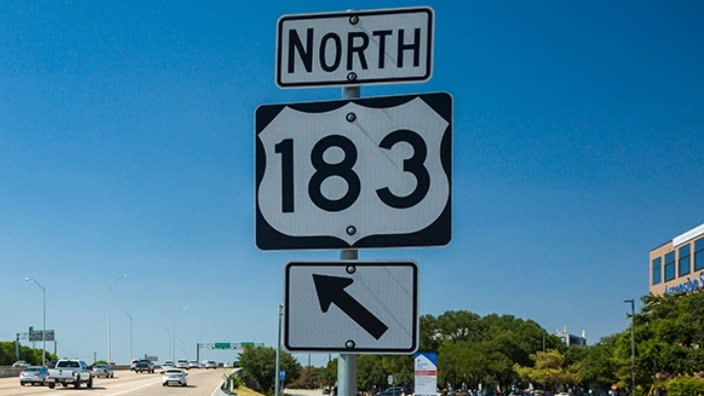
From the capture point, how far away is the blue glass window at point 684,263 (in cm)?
8906

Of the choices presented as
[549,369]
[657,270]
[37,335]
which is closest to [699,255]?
[657,270]

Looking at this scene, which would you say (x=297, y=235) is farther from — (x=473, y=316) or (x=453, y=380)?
(x=473, y=316)

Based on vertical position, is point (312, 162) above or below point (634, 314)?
above

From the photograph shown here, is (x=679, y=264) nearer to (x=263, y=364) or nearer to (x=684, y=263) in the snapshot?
(x=684, y=263)

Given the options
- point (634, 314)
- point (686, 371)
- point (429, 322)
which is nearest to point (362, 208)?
point (686, 371)

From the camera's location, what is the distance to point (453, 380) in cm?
10444

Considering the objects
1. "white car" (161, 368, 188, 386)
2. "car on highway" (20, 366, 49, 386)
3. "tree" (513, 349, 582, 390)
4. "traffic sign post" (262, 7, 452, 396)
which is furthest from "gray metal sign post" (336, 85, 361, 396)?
"tree" (513, 349, 582, 390)

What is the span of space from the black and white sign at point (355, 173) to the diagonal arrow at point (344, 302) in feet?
0.52

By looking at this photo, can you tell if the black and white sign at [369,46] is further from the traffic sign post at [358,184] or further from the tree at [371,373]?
the tree at [371,373]

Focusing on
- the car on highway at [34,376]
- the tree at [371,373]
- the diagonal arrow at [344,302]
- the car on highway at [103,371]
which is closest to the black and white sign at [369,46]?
the diagonal arrow at [344,302]

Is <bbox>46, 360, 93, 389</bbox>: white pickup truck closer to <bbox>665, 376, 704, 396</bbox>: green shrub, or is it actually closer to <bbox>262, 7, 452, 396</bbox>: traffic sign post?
<bbox>665, 376, 704, 396</bbox>: green shrub

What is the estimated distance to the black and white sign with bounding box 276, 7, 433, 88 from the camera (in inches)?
173

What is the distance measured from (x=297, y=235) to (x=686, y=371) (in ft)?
211

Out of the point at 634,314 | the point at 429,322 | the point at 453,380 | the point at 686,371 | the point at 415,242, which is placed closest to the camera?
the point at 415,242
